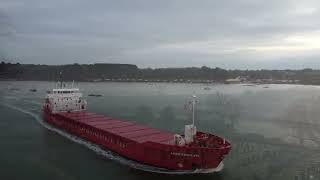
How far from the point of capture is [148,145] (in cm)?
3028

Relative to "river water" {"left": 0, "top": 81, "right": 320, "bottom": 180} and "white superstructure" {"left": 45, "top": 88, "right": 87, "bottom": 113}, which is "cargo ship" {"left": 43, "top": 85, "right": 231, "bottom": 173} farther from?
"white superstructure" {"left": 45, "top": 88, "right": 87, "bottom": 113}

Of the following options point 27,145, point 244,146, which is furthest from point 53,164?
point 244,146

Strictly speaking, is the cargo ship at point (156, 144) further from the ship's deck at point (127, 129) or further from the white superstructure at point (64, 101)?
the white superstructure at point (64, 101)

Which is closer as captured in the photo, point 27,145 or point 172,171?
point 172,171

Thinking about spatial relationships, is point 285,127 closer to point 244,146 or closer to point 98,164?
point 244,146

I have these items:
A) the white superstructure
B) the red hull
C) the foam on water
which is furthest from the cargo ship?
the white superstructure

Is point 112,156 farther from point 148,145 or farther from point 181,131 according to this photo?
point 181,131

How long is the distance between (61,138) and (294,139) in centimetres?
2905

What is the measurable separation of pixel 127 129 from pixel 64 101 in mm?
20259

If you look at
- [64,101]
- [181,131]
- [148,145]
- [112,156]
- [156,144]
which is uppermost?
[64,101]

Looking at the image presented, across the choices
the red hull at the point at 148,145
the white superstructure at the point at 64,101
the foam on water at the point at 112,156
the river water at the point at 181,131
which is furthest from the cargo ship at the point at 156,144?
the white superstructure at the point at 64,101

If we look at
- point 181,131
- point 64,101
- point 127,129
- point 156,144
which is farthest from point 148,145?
point 64,101

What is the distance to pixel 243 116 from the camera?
6888 centimetres

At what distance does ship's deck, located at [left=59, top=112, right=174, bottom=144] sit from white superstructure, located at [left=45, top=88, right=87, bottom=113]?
14.4 ft
